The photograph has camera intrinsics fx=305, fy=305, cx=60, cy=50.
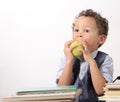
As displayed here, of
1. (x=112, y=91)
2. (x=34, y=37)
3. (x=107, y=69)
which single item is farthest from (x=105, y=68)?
(x=34, y=37)

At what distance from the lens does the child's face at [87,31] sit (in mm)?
1180

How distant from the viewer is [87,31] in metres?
1.19

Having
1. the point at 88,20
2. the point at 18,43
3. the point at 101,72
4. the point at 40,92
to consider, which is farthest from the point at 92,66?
the point at 18,43

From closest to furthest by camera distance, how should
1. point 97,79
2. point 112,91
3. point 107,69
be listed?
point 112,91 < point 97,79 < point 107,69

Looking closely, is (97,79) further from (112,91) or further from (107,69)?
(112,91)

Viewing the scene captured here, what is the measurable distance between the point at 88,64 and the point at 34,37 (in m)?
0.82

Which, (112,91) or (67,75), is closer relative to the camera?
(112,91)

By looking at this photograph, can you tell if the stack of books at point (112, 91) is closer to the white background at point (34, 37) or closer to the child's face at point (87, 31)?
the child's face at point (87, 31)

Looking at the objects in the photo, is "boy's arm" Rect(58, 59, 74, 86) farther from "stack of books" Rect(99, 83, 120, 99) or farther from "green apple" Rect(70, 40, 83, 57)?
"stack of books" Rect(99, 83, 120, 99)

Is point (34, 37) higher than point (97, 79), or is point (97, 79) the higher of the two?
point (34, 37)

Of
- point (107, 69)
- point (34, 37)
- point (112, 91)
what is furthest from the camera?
point (34, 37)

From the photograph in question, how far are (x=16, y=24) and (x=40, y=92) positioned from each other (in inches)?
48.3

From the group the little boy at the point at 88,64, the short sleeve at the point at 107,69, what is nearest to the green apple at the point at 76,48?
the little boy at the point at 88,64

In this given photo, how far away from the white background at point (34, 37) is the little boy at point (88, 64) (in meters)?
0.57
